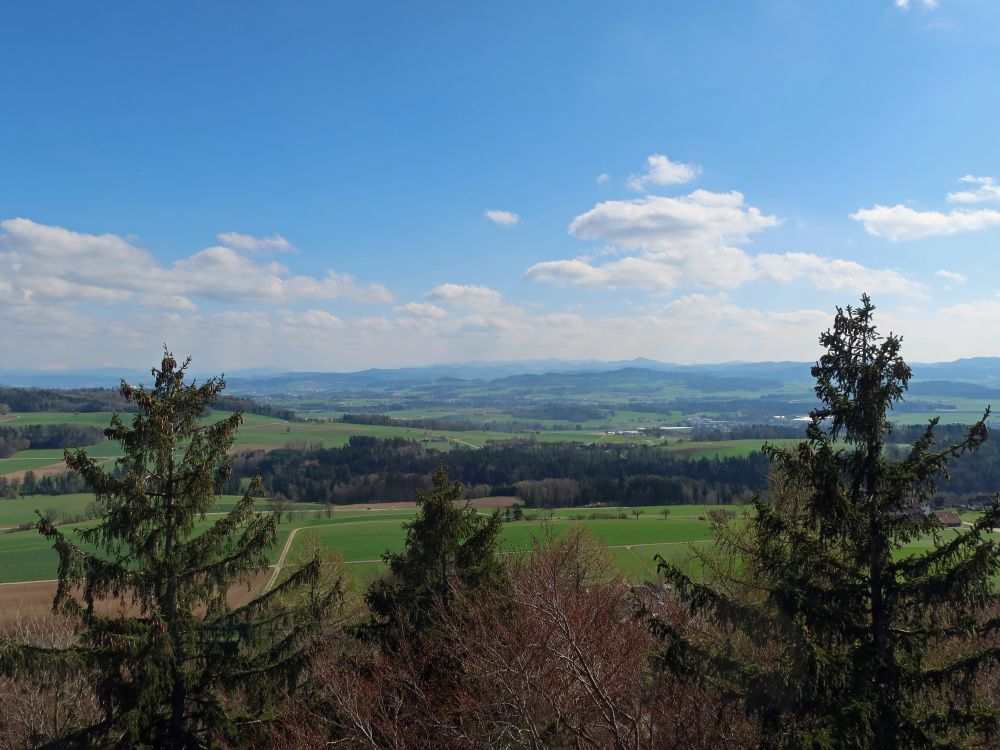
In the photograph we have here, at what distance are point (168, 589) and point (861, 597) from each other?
1100 centimetres

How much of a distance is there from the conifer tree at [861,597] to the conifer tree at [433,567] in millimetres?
6464

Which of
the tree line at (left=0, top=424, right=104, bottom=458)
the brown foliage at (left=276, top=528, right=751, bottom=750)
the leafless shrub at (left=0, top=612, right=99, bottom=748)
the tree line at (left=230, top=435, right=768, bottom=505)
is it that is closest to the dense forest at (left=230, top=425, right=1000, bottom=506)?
the tree line at (left=230, top=435, right=768, bottom=505)

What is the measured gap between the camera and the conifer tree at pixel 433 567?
46.0 feet

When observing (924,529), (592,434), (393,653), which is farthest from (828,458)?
(592,434)

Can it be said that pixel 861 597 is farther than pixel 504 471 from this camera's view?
No

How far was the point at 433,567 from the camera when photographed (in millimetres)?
14578

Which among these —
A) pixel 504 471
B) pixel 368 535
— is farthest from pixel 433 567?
pixel 504 471

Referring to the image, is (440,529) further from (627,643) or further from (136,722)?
(136,722)

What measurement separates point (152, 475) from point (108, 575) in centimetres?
172

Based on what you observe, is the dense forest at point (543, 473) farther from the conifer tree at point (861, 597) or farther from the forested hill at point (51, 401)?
the conifer tree at point (861, 597)

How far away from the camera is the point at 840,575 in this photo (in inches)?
332

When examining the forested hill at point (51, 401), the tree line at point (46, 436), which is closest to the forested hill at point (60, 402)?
the forested hill at point (51, 401)

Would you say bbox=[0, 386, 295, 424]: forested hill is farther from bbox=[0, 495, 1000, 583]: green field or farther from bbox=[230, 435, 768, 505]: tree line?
bbox=[0, 495, 1000, 583]: green field

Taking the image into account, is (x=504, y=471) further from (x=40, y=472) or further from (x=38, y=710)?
(x=38, y=710)
